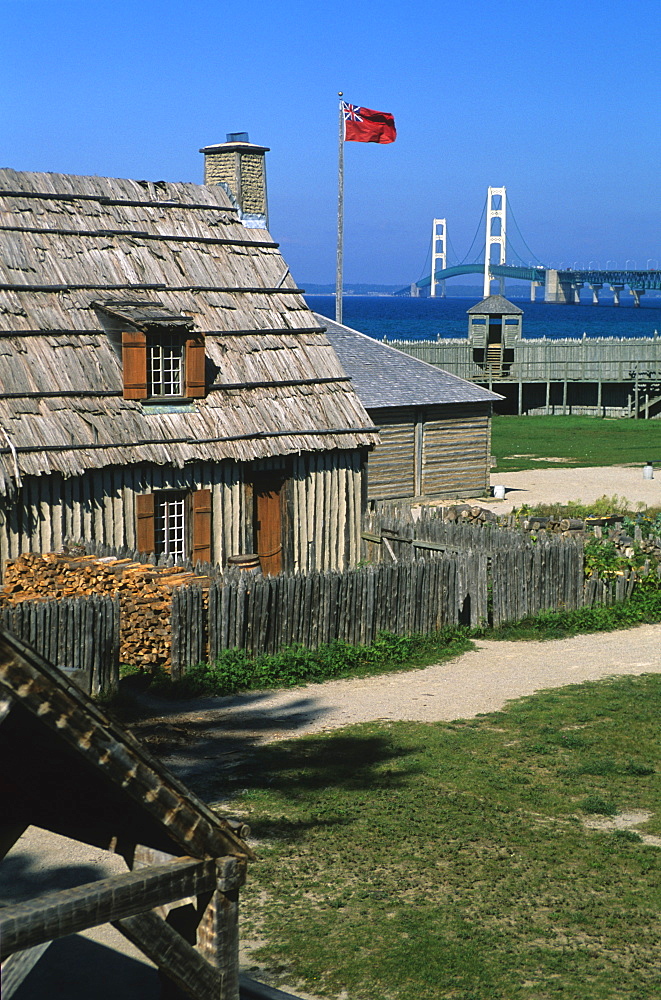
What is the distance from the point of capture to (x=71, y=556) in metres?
16.6

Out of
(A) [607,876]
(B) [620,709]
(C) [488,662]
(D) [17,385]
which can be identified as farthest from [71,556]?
(A) [607,876]

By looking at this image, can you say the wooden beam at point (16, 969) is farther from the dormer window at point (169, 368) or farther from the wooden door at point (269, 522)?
the wooden door at point (269, 522)

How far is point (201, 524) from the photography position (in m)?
19.3

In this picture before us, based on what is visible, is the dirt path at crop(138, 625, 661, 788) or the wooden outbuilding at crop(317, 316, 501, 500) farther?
the wooden outbuilding at crop(317, 316, 501, 500)

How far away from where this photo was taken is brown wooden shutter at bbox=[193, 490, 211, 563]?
19.2m

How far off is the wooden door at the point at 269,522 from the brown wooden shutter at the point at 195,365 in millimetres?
1918

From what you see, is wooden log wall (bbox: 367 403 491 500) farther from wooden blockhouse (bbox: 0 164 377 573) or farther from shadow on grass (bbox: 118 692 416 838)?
shadow on grass (bbox: 118 692 416 838)

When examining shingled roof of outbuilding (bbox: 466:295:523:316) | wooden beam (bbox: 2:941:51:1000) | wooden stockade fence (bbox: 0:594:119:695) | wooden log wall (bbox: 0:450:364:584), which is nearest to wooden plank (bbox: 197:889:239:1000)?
wooden beam (bbox: 2:941:51:1000)

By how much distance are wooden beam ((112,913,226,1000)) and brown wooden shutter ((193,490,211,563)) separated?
14.9 meters

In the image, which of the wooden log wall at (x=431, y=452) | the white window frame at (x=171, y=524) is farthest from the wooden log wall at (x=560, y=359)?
the white window frame at (x=171, y=524)

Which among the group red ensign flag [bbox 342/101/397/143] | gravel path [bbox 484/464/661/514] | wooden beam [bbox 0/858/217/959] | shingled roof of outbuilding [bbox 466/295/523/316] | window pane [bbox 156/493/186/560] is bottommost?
gravel path [bbox 484/464/661/514]

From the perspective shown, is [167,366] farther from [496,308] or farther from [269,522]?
[496,308]

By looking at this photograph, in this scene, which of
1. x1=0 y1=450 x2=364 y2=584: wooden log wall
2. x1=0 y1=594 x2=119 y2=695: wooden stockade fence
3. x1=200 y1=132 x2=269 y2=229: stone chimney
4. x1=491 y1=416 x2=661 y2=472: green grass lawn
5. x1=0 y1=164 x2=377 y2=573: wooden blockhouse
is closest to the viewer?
x1=0 y1=594 x2=119 y2=695: wooden stockade fence

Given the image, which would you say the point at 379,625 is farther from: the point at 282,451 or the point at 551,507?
the point at 551,507
